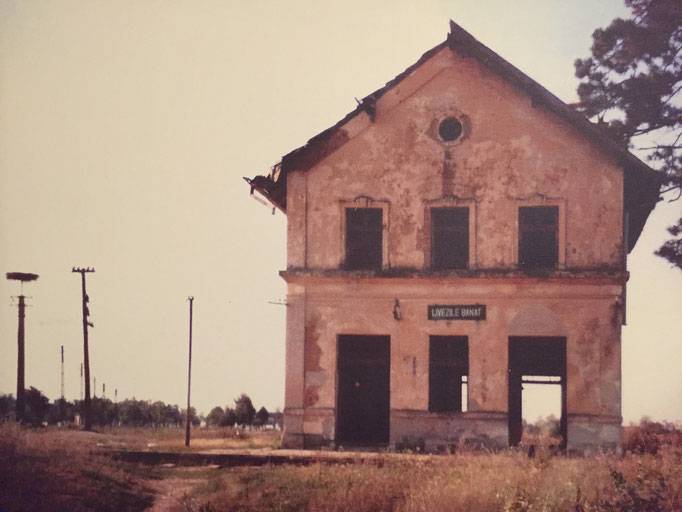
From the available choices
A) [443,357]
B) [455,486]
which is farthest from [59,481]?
[443,357]

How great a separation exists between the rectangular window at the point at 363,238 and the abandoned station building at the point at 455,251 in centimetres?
3

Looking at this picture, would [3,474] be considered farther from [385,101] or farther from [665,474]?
[385,101]

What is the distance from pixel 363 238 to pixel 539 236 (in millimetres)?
4006

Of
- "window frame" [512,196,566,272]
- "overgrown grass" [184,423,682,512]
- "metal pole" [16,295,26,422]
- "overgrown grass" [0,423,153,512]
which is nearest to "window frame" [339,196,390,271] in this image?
"window frame" [512,196,566,272]

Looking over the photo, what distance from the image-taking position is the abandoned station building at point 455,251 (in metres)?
18.1

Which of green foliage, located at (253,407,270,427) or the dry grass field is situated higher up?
the dry grass field

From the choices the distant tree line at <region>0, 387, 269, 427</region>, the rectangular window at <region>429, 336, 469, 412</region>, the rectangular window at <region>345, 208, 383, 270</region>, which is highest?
the rectangular window at <region>345, 208, 383, 270</region>

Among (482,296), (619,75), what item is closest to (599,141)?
(482,296)

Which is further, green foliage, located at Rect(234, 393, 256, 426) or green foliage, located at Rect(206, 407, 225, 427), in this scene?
green foliage, located at Rect(206, 407, 225, 427)

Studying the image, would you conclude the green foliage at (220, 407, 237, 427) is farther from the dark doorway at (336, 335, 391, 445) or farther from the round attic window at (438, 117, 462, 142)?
the round attic window at (438, 117, 462, 142)

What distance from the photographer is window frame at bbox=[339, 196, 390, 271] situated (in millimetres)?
18953

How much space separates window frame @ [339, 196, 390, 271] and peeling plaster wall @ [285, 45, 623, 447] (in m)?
0.05

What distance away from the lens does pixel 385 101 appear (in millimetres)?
19281

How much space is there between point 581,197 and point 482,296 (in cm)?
309
